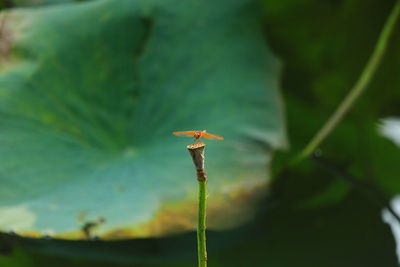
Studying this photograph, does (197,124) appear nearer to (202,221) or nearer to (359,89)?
(359,89)

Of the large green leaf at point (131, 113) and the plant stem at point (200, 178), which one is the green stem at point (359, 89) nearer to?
the large green leaf at point (131, 113)

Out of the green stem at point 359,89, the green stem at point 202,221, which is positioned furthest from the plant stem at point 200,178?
the green stem at point 359,89

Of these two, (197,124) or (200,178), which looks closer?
(200,178)

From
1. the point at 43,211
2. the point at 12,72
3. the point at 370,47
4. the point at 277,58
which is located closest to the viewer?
the point at 43,211

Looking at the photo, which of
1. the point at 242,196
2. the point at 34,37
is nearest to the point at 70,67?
the point at 34,37

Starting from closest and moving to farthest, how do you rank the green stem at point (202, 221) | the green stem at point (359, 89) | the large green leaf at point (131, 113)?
the green stem at point (202, 221) < the large green leaf at point (131, 113) < the green stem at point (359, 89)

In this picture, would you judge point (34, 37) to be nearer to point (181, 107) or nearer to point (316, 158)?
point (181, 107)

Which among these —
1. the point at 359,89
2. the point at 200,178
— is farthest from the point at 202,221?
the point at 359,89
